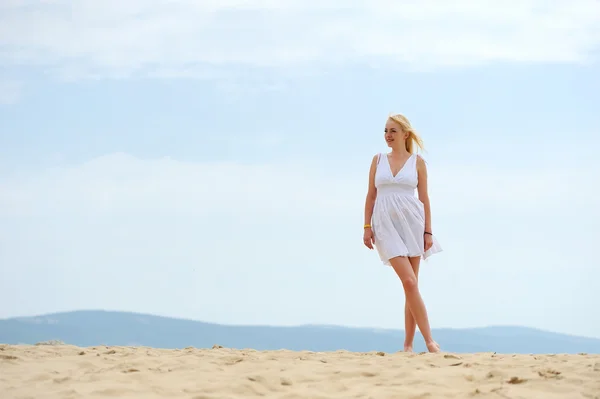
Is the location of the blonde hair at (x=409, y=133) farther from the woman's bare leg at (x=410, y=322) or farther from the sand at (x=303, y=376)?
the sand at (x=303, y=376)

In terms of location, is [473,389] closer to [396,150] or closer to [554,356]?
[554,356]

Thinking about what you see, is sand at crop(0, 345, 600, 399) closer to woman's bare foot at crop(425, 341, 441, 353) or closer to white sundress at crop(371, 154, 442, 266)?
woman's bare foot at crop(425, 341, 441, 353)

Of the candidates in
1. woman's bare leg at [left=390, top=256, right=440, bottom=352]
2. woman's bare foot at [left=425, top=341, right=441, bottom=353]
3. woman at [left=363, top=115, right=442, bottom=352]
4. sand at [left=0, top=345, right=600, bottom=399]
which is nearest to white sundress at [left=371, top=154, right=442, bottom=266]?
woman at [left=363, top=115, right=442, bottom=352]

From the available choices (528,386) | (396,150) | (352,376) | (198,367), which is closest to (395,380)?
(352,376)

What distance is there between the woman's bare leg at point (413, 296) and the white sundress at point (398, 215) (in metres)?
0.12

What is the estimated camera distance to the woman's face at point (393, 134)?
306 inches

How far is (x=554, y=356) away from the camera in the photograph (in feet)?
22.4

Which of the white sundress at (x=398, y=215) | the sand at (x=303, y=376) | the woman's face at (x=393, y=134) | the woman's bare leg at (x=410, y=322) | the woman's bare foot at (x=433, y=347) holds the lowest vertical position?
the sand at (x=303, y=376)

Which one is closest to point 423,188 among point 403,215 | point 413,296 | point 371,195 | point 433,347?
point 403,215

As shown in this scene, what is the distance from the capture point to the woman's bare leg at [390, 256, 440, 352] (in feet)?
24.8

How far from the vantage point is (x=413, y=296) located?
7.56 meters

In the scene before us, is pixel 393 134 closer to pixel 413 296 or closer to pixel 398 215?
pixel 398 215

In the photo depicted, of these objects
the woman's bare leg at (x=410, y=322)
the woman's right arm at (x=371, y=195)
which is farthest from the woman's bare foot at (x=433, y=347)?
the woman's right arm at (x=371, y=195)

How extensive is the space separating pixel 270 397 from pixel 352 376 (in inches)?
32.5
